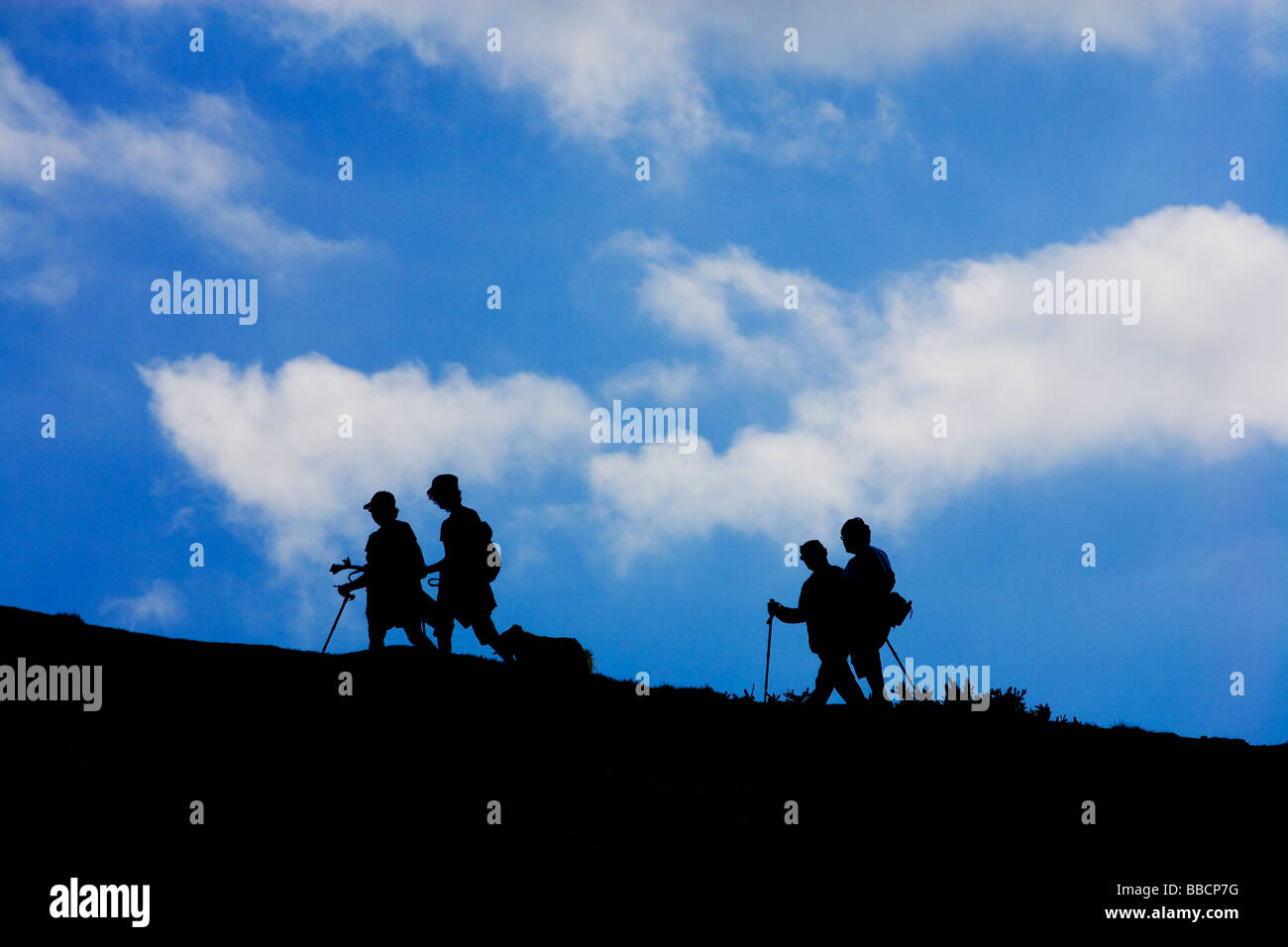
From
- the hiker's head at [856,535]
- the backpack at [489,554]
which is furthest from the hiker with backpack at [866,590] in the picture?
the backpack at [489,554]

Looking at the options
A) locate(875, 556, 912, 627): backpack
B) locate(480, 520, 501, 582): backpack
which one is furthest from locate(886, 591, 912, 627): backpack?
locate(480, 520, 501, 582): backpack

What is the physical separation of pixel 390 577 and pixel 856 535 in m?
4.86

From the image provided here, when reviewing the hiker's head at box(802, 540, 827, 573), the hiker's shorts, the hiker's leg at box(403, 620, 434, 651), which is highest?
the hiker's head at box(802, 540, 827, 573)

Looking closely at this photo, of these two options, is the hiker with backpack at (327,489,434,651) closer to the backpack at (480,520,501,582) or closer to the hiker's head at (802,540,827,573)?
the backpack at (480,520,501,582)

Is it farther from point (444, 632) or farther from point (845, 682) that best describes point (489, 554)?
point (845, 682)

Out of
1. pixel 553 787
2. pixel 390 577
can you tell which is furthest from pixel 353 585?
pixel 553 787

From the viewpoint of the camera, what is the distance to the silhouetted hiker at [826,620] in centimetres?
1253

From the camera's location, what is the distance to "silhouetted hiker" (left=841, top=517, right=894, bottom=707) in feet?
40.6

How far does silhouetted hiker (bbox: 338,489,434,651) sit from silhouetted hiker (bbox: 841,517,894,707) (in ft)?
14.7

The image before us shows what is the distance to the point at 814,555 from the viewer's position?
12867 mm

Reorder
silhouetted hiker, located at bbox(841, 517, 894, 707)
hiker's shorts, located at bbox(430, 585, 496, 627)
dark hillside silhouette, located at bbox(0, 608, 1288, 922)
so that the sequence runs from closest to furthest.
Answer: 1. dark hillside silhouette, located at bbox(0, 608, 1288, 922)
2. silhouetted hiker, located at bbox(841, 517, 894, 707)
3. hiker's shorts, located at bbox(430, 585, 496, 627)
